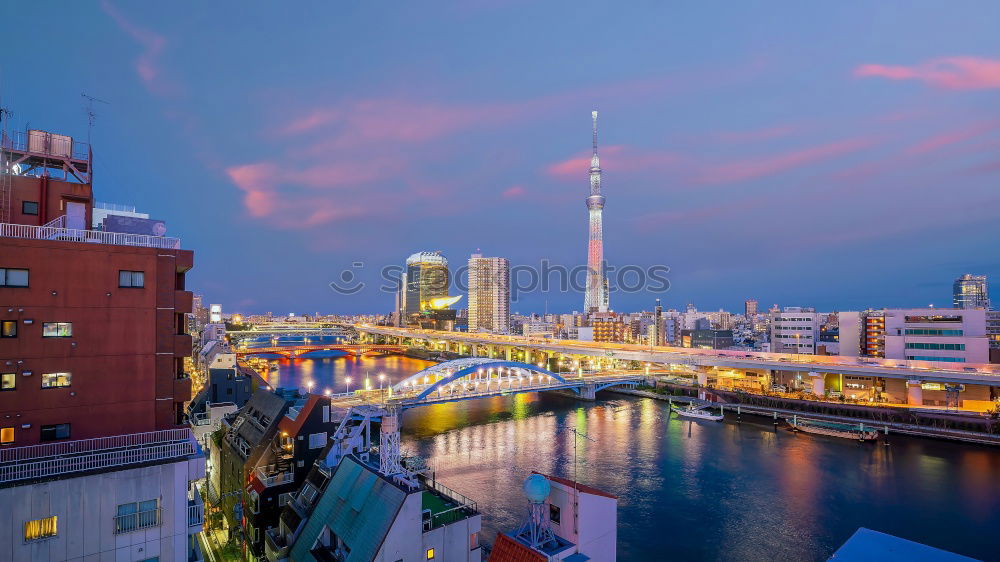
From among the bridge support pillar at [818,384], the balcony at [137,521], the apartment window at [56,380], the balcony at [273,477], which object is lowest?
the bridge support pillar at [818,384]

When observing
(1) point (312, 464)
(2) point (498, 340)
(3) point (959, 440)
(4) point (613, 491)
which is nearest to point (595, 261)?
(2) point (498, 340)

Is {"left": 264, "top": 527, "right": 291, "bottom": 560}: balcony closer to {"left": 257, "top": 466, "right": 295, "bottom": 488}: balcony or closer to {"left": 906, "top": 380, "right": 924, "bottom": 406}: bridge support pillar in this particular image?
{"left": 257, "top": 466, "right": 295, "bottom": 488}: balcony

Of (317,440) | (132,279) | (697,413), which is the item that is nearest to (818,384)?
(697,413)

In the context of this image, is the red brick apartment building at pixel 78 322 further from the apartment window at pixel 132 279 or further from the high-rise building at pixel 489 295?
the high-rise building at pixel 489 295

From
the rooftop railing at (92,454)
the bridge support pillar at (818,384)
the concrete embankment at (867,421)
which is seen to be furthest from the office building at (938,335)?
the rooftop railing at (92,454)

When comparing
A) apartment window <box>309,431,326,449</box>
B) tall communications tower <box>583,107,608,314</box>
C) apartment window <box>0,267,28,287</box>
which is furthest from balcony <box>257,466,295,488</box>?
tall communications tower <box>583,107,608,314</box>

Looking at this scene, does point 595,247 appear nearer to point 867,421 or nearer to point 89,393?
point 867,421
